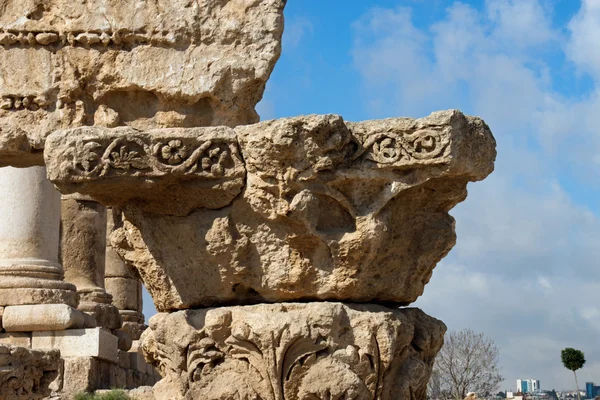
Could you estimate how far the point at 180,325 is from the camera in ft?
15.6

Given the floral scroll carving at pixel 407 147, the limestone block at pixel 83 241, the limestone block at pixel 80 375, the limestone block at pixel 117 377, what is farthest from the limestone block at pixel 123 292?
the floral scroll carving at pixel 407 147

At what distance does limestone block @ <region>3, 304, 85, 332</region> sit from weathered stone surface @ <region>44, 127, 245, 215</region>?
296 inches

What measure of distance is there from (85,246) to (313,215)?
1112 centimetres

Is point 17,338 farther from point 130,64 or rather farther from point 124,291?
point 130,64

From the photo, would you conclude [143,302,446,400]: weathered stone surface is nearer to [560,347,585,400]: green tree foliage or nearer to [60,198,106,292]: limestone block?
[60,198,106,292]: limestone block

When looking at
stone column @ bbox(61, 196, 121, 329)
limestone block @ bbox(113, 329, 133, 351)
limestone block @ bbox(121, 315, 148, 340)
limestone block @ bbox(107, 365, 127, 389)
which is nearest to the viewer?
limestone block @ bbox(107, 365, 127, 389)

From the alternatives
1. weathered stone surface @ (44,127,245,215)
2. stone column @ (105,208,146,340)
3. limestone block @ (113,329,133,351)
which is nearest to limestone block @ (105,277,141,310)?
stone column @ (105,208,146,340)

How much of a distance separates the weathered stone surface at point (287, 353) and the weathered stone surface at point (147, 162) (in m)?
0.57

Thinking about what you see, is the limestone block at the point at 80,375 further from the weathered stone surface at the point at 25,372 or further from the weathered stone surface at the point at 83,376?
the weathered stone surface at the point at 25,372

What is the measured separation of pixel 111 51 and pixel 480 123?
80.9 inches

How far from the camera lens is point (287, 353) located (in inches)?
179

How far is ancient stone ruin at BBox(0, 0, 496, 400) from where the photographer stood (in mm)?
4434

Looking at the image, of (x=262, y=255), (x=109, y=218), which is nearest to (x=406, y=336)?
(x=262, y=255)

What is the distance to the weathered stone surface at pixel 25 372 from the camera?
25.6ft
